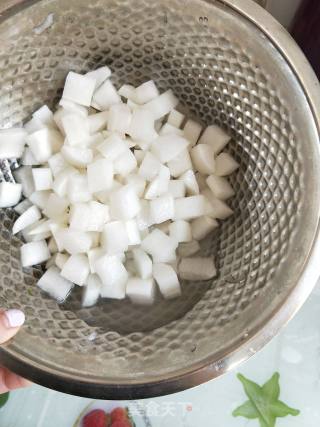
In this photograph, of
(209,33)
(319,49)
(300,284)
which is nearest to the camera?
(300,284)

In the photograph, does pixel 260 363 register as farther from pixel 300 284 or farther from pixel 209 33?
pixel 209 33

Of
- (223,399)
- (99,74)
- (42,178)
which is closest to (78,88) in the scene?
(99,74)

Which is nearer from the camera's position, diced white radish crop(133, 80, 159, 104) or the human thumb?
the human thumb

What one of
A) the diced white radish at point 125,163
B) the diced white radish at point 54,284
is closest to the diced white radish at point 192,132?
the diced white radish at point 125,163

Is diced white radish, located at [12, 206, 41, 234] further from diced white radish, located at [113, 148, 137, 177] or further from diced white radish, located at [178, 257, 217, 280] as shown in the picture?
diced white radish, located at [178, 257, 217, 280]

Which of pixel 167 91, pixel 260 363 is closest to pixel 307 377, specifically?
pixel 260 363

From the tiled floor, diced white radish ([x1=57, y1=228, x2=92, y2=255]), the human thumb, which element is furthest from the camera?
the tiled floor

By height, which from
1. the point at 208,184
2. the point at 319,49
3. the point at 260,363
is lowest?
the point at 260,363

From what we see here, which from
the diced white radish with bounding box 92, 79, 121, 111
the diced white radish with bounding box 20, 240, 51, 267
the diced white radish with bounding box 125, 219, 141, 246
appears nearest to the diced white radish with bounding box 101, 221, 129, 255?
the diced white radish with bounding box 125, 219, 141, 246
